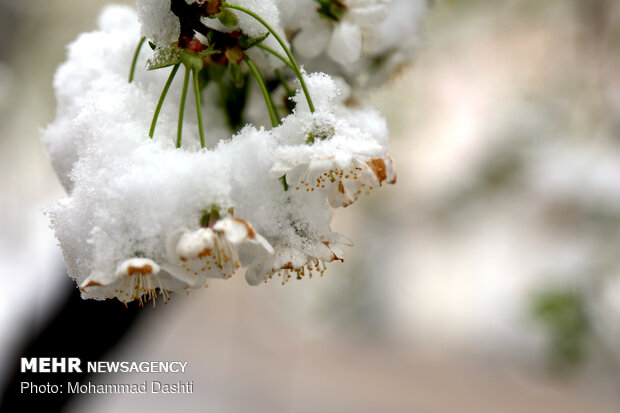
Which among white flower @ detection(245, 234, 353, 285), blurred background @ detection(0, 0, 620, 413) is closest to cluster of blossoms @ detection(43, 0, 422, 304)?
white flower @ detection(245, 234, 353, 285)

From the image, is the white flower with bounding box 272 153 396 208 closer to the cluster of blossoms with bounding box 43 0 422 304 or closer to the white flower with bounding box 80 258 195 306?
the cluster of blossoms with bounding box 43 0 422 304

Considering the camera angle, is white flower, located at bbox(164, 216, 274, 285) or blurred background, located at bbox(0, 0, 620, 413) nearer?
white flower, located at bbox(164, 216, 274, 285)

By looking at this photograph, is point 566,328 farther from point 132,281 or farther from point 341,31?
point 132,281

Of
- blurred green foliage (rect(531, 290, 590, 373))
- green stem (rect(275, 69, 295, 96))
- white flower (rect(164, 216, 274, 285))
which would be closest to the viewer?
white flower (rect(164, 216, 274, 285))

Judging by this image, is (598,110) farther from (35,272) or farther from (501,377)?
(501,377)

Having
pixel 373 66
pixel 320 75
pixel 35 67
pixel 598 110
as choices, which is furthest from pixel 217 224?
pixel 35 67

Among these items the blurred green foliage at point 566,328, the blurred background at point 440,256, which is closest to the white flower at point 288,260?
the blurred background at point 440,256

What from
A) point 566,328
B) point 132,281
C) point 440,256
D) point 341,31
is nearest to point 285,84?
point 341,31
